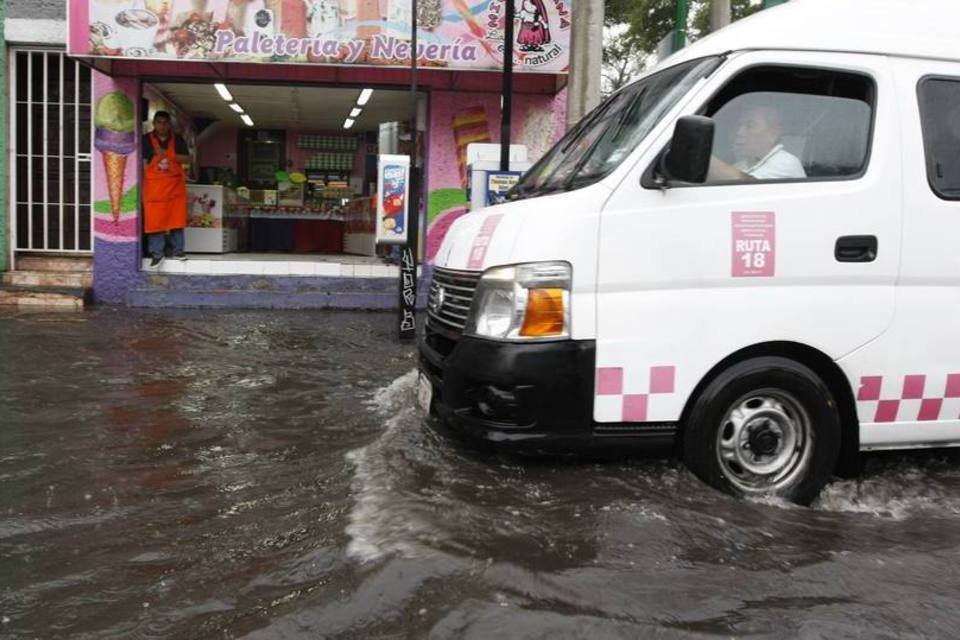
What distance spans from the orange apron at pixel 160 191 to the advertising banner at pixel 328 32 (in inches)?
64.2

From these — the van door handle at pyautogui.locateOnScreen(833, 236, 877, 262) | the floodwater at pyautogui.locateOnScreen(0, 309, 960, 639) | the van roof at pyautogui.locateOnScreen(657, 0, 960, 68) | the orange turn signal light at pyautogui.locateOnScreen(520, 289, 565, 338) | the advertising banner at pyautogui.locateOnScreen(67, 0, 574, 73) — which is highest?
the advertising banner at pyautogui.locateOnScreen(67, 0, 574, 73)

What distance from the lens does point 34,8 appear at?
419 inches

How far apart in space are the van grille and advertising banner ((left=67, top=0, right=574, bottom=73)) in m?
6.05

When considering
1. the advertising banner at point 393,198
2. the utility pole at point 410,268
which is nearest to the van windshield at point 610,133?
the advertising banner at point 393,198

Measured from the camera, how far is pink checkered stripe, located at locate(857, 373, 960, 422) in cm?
363

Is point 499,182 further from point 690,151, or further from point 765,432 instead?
point 765,432

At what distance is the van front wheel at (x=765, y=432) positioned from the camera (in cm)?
348

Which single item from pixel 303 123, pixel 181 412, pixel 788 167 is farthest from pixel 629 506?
pixel 303 123

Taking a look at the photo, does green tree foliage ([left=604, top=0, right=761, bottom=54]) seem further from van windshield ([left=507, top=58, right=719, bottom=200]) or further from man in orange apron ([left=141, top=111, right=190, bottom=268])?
van windshield ([left=507, top=58, right=719, bottom=200])

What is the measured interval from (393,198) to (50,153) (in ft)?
20.3

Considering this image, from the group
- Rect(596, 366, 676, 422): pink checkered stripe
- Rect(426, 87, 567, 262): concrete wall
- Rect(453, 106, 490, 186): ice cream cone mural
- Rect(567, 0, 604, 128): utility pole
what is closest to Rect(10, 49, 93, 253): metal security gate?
Rect(426, 87, 567, 262): concrete wall

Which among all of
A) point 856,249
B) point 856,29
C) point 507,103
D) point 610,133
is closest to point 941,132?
point 856,29

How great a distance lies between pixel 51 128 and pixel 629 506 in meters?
10.9

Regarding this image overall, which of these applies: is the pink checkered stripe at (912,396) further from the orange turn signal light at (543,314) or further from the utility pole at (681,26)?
the utility pole at (681,26)
